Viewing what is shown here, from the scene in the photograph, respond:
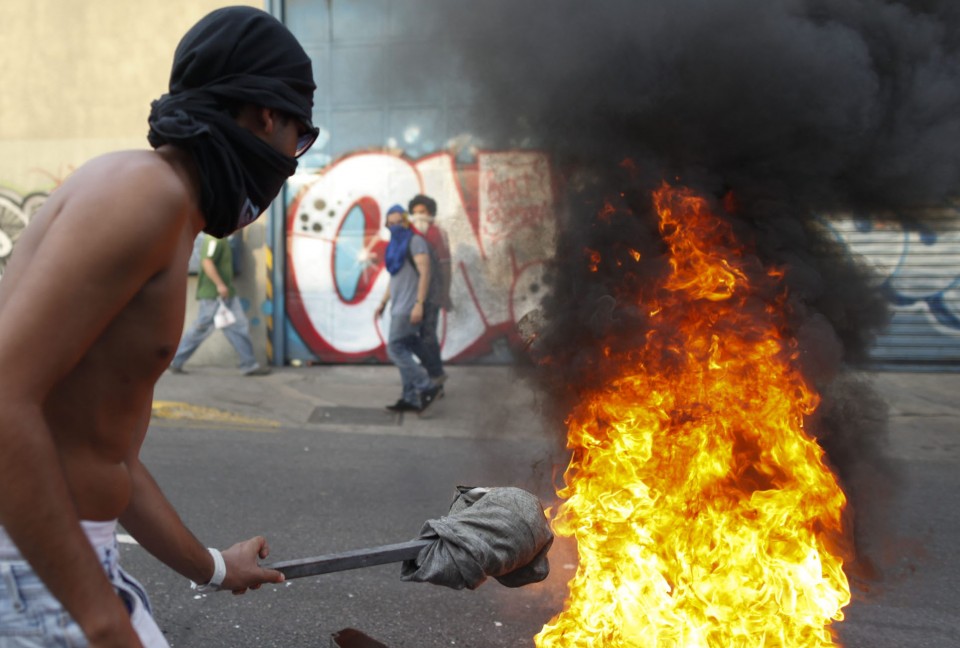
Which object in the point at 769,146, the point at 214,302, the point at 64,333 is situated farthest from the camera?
the point at 214,302

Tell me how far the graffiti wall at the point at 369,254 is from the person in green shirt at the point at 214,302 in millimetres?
956

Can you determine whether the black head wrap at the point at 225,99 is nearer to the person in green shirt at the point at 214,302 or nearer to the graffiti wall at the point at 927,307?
the person in green shirt at the point at 214,302

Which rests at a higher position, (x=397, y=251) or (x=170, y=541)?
(x=397, y=251)

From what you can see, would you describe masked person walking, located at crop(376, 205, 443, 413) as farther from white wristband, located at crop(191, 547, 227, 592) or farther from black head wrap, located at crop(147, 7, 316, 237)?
black head wrap, located at crop(147, 7, 316, 237)

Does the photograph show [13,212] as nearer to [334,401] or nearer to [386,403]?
[334,401]

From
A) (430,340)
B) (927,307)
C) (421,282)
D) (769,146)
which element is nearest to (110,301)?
(769,146)

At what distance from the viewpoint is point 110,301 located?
1207mm

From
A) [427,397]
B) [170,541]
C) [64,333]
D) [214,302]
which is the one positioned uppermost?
[64,333]

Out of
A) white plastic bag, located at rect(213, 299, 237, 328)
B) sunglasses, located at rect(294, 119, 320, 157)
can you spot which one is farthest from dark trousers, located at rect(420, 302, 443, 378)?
sunglasses, located at rect(294, 119, 320, 157)

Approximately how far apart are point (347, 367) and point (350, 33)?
396cm

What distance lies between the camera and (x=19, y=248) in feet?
4.20

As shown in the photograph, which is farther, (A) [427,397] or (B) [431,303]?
(B) [431,303]

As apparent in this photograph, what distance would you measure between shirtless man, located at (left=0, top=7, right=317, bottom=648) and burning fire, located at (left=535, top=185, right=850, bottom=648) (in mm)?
1564

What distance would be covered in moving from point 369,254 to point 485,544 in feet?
27.1
